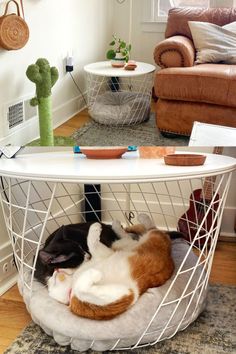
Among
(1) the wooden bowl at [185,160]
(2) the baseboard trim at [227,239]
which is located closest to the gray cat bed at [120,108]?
(1) the wooden bowl at [185,160]

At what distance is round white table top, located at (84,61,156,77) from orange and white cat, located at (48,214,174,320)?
0.50m

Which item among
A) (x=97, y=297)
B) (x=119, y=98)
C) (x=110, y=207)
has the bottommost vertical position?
(x=110, y=207)

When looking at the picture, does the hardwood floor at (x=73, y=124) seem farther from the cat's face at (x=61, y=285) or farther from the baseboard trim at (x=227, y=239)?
the baseboard trim at (x=227, y=239)

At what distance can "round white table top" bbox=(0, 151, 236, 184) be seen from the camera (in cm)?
109

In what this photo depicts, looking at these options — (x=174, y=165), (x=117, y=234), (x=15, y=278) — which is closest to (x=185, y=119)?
(x=174, y=165)

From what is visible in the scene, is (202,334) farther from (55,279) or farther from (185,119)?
(185,119)

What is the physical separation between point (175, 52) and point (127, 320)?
85 cm

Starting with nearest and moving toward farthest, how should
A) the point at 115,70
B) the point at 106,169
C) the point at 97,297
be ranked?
the point at 106,169, the point at 97,297, the point at 115,70

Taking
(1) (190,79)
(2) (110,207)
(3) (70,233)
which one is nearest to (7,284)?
(3) (70,233)

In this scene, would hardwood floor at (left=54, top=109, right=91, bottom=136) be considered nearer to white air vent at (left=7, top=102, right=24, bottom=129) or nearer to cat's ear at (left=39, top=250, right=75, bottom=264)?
white air vent at (left=7, top=102, right=24, bottom=129)

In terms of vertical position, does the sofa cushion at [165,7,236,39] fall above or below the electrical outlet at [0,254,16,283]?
above

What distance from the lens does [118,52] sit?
149cm

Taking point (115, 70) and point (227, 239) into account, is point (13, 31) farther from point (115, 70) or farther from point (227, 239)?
point (227, 239)

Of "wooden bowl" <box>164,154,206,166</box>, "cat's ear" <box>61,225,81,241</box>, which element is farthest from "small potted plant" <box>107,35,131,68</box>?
"cat's ear" <box>61,225,81,241</box>
